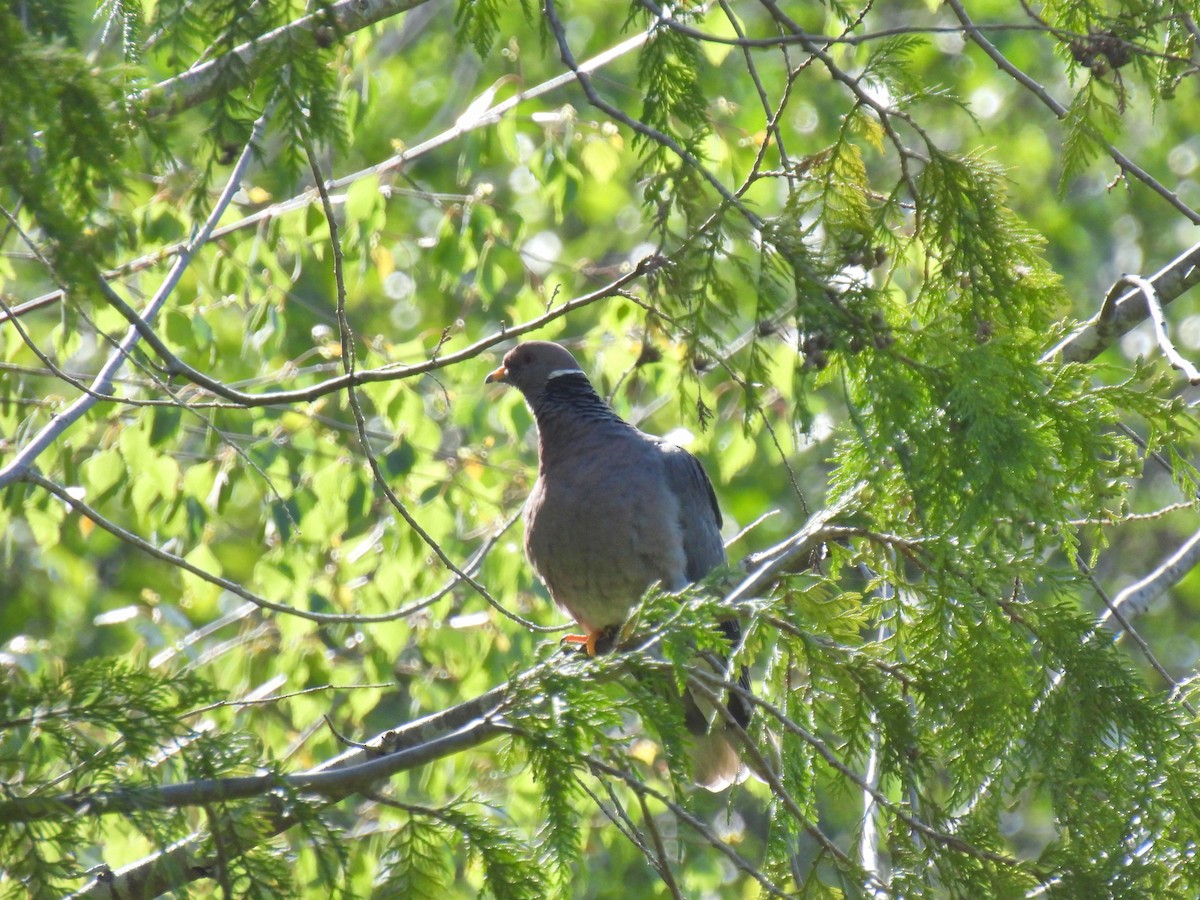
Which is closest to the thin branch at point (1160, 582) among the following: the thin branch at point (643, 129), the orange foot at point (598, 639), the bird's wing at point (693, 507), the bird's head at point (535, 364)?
the bird's wing at point (693, 507)

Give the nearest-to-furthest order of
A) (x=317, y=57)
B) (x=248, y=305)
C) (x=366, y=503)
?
(x=317, y=57), (x=366, y=503), (x=248, y=305)

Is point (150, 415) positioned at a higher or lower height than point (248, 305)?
lower

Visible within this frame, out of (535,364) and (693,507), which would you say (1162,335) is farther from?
(535,364)

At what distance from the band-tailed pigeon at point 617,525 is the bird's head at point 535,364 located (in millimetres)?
260

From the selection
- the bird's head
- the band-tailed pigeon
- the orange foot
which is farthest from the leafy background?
the orange foot

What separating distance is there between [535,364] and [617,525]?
1.01 metres

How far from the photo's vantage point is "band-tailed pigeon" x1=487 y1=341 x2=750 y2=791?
4211 mm

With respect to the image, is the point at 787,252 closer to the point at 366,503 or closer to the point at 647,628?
the point at 647,628

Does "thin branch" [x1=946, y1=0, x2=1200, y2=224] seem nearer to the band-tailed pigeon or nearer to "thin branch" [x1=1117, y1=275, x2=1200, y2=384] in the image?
"thin branch" [x1=1117, y1=275, x2=1200, y2=384]

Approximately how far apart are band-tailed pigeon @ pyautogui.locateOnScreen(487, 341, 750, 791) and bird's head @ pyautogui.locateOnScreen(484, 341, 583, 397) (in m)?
0.26

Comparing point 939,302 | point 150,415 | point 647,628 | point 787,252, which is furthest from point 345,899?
point 150,415

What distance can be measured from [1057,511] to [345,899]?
142 centimetres

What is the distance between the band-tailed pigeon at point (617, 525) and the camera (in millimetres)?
4211

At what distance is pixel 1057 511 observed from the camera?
2232 millimetres
